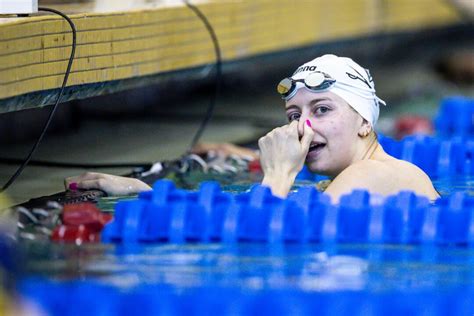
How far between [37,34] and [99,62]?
76 cm

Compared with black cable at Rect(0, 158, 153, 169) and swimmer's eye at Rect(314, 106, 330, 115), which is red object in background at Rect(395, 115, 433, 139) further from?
swimmer's eye at Rect(314, 106, 330, 115)

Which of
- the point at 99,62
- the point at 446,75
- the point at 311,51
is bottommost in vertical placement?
the point at 446,75

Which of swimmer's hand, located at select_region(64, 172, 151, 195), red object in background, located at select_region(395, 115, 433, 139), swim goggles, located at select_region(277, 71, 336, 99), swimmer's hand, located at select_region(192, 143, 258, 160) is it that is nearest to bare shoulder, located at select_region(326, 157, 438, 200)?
swim goggles, located at select_region(277, 71, 336, 99)

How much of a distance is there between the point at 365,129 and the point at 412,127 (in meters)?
3.40

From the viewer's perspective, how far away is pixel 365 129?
16.6 ft

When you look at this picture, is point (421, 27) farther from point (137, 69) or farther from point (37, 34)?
point (37, 34)

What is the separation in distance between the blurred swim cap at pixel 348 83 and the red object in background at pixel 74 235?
1.09m

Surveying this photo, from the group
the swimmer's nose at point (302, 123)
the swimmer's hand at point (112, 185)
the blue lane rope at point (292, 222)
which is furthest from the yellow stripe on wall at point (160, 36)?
the swimmer's nose at point (302, 123)

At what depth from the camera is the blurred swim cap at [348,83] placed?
4973mm

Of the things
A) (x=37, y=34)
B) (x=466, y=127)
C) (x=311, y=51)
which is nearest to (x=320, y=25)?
(x=311, y=51)

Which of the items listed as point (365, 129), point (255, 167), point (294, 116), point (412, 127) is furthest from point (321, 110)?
point (412, 127)

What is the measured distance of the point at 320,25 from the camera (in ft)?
32.2

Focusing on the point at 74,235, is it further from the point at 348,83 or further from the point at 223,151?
the point at 223,151

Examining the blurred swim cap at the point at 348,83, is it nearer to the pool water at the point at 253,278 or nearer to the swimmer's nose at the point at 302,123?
the swimmer's nose at the point at 302,123
